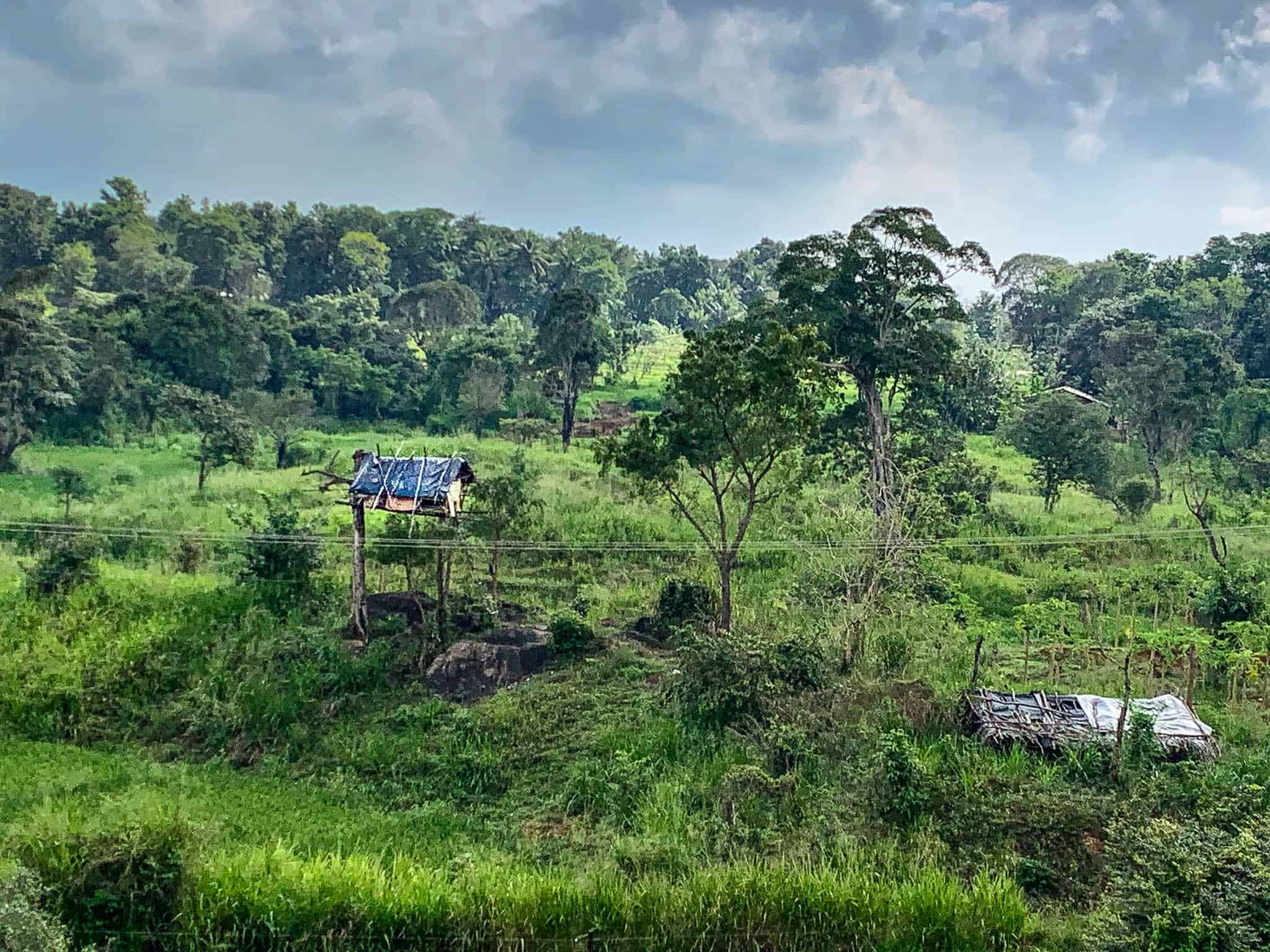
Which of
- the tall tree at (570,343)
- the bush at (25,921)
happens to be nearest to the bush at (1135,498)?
the tall tree at (570,343)

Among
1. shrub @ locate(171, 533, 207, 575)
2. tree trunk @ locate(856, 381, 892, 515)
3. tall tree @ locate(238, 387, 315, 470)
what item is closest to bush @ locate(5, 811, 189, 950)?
shrub @ locate(171, 533, 207, 575)

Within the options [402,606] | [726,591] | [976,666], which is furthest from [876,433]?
[402,606]

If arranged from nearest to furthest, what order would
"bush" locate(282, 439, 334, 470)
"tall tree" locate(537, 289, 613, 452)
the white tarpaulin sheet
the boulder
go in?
the white tarpaulin sheet < the boulder < "bush" locate(282, 439, 334, 470) < "tall tree" locate(537, 289, 613, 452)

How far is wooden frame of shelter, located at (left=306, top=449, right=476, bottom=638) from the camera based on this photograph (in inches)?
588

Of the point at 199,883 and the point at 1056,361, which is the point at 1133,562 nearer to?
the point at 199,883

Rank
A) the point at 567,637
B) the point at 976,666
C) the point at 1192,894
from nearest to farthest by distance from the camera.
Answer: the point at 1192,894 → the point at 976,666 → the point at 567,637

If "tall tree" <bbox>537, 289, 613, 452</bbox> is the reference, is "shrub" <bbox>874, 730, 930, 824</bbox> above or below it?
below

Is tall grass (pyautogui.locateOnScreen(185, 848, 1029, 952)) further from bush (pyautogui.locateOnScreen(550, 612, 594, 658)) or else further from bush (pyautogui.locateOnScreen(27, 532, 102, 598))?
bush (pyautogui.locateOnScreen(27, 532, 102, 598))

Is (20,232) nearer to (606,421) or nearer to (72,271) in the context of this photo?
(72,271)

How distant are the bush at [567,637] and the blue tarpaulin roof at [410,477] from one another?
9.75ft

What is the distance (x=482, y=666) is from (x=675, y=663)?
3.13 m

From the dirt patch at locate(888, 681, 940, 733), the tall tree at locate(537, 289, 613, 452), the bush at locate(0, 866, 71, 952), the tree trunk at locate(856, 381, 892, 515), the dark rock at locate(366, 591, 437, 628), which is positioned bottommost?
the bush at locate(0, 866, 71, 952)

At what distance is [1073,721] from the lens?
1124 cm

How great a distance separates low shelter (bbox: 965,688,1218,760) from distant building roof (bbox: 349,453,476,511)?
29.3 ft
